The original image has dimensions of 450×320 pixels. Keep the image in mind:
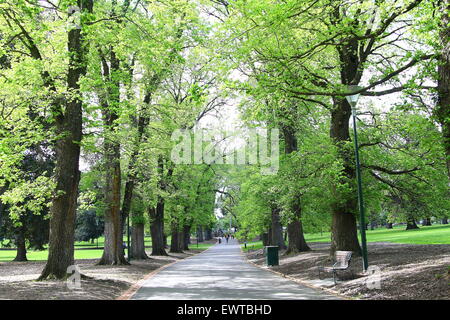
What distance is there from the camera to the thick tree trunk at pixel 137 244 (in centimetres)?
2845

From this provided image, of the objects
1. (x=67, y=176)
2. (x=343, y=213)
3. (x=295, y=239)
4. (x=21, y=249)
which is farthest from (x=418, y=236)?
(x=21, y=249)

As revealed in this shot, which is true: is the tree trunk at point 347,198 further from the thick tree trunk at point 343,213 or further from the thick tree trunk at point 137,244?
the thick tree trunk at point 137,244

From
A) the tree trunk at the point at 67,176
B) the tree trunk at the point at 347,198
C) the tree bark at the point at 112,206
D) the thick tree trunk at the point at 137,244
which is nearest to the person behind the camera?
the tree trunk at the point at 67,176

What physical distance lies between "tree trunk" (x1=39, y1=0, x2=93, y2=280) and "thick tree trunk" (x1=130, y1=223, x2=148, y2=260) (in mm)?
14777

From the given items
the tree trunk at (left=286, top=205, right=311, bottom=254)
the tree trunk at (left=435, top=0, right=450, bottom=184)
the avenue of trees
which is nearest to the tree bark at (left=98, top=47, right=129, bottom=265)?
the avenue of trees

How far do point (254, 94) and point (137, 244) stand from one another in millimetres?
19948

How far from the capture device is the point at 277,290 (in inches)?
475

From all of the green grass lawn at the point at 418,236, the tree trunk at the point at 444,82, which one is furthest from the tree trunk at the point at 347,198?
the green grass lawn at the point at 418,236

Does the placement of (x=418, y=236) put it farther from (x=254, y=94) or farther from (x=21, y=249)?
(x=21, y=249)

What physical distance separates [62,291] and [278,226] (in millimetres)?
22476

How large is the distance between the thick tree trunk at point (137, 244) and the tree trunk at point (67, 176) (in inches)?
582
